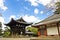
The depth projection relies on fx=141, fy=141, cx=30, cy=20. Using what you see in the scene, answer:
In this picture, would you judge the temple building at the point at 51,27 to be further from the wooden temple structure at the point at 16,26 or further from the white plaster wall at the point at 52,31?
the wooden temple structure at the point at 16,26

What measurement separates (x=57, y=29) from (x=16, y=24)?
65.9ft

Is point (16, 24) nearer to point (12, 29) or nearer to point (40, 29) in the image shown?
point (12, 29)

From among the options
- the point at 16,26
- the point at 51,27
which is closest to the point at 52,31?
the point at 51,27

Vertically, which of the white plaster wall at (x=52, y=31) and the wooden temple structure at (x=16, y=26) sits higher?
the wooden temple structure at (x=16, y=26)

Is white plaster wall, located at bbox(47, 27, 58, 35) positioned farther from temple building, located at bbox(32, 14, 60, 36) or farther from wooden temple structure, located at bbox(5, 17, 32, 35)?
wooden temple structure, located at bbox(5, 17, 32, 35)

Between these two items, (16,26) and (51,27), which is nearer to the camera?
(51,27)

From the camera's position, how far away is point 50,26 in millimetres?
17469

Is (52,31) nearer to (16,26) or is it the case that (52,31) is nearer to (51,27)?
(51,27)

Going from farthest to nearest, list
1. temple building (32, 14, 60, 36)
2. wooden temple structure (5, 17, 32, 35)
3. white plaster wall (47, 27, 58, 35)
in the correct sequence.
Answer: wooden temple structure (5, 17, 32, 35)
white plaster wall (47, 27, 58, 35)
temple building (32, 14, 60, 36)

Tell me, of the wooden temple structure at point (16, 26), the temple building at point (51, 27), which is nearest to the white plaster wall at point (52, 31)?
the temple building at point (51, 27)

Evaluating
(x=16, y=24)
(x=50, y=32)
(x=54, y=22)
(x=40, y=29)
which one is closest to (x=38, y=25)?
(x=40, y=29)

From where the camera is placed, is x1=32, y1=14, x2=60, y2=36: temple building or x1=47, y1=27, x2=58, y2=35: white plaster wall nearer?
x1=32, y1=14, x2=60, y2=36: temple building

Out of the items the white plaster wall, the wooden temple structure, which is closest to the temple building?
the white plaster wall

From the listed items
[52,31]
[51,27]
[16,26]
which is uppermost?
[16,26]
